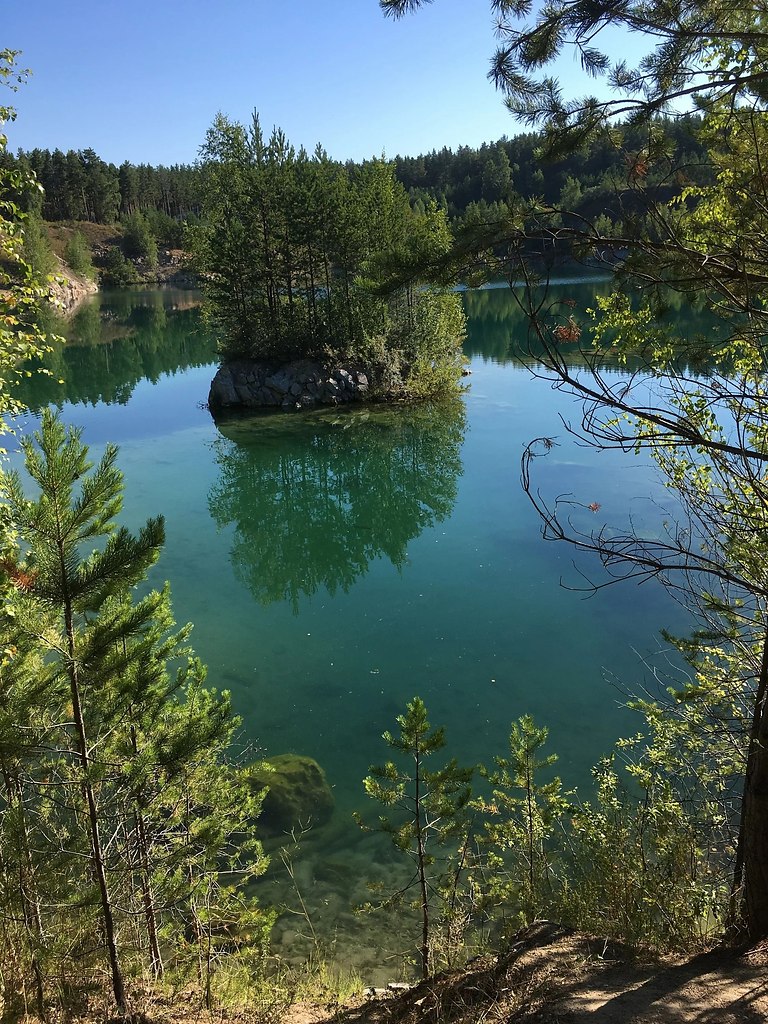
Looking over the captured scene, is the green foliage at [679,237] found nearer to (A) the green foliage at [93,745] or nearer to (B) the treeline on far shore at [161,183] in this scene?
(A) the green foliage at [93,745]

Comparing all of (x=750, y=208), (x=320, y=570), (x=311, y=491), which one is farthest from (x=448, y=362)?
(x=750, y=208)

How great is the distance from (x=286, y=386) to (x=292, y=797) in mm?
26237

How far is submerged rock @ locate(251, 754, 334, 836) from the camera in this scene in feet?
28.5

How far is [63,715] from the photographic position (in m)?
4.79

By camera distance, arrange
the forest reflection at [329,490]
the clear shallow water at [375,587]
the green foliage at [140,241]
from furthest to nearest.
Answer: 1. the green foliage at [140,241]
2. the forest reflection at [329,490]
3. the clear shallow water at [375,587]

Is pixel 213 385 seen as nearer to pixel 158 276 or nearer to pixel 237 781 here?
pixel 237 781

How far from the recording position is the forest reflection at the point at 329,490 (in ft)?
56.4

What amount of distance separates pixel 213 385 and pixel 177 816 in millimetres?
30068

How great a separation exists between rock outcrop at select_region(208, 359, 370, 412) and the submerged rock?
2485cm

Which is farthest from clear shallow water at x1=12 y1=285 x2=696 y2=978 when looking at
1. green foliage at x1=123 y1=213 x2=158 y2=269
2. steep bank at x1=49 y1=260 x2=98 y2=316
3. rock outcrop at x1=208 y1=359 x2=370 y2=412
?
green foliage at x1=123 y1=213 x2=158 y2=269

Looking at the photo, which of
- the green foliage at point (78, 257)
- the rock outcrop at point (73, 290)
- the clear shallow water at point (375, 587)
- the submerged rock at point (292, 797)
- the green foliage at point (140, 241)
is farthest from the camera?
the green foliage at point (140, 241)

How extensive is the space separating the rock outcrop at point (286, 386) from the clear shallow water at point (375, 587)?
172 cm

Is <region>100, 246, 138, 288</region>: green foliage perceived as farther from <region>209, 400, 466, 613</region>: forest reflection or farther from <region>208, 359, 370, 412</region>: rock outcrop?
<region>209, 400, 466, 613</region>: forest reflection

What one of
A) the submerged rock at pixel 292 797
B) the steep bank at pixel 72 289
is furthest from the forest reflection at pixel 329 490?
the steep bank at pixel 72 289
